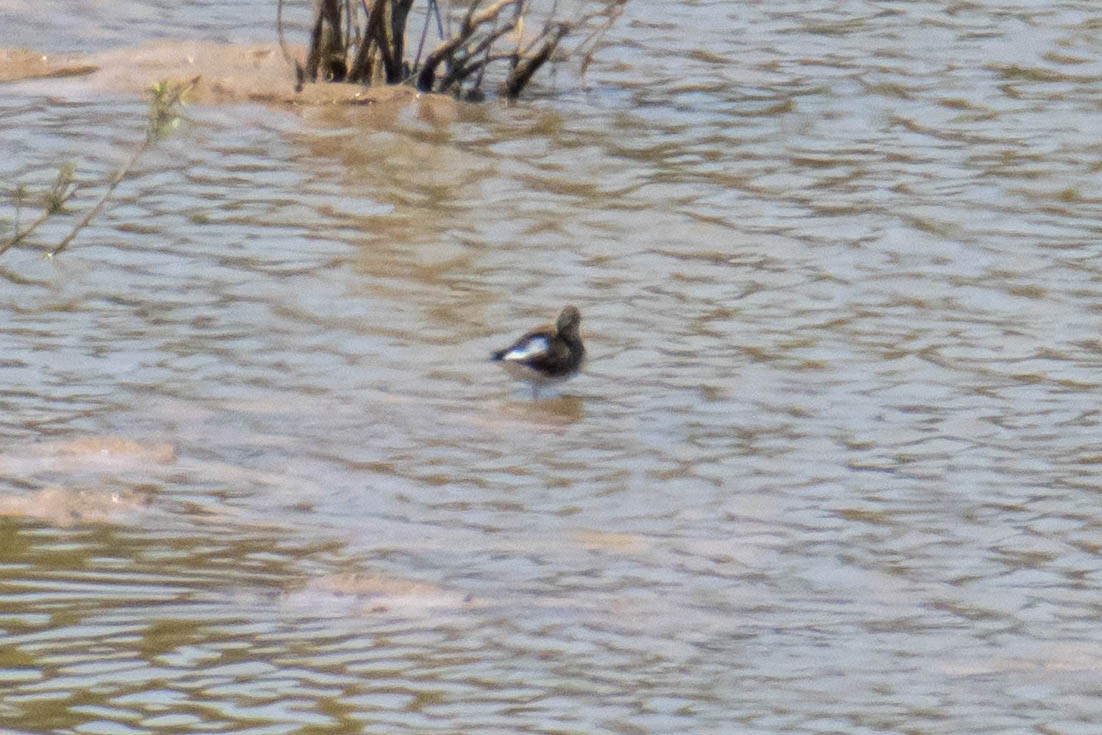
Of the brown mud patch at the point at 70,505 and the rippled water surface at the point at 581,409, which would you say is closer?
the rippled water surface at the point at 581,409

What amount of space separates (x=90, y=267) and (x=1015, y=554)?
12.8 ft

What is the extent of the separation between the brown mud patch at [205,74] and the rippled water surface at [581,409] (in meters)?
0.21

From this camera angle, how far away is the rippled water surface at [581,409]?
446cm

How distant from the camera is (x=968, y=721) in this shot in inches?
167

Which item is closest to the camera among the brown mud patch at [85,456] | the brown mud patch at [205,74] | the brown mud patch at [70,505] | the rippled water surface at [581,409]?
the rippled water surface at [581,409]

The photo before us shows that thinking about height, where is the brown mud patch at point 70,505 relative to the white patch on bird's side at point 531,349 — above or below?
below

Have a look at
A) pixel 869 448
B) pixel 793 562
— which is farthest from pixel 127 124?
pixel 793 562

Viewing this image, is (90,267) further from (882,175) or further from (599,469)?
(882,175)

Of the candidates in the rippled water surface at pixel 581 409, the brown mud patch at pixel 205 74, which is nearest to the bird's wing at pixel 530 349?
the rippled water surface at pixel 581 409

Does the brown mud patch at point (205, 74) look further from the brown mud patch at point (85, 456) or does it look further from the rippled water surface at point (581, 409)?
the brown mud patch at point (85, 456)

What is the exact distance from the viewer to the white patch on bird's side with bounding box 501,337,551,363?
256 inches

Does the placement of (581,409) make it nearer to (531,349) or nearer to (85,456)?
(531,349)

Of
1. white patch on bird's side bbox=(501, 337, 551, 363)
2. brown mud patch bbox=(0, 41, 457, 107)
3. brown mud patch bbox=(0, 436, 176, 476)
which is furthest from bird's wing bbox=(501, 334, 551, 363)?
brown mud patch bbox=(0, 41, 457, 107)

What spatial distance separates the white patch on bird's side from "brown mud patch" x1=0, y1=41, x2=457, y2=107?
3.86 meters
